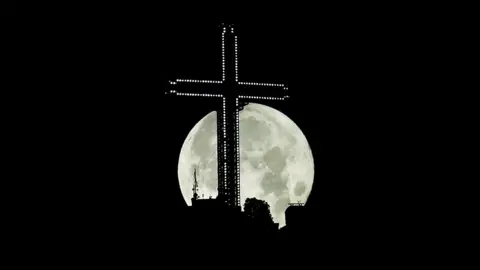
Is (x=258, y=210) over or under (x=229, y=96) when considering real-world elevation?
under

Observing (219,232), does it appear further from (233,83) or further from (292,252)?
(233,83)

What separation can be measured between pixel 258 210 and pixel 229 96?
15.5ft

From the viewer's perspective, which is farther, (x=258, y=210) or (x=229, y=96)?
(x=258, y=210)

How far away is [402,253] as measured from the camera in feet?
83.7

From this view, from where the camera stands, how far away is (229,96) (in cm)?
2527

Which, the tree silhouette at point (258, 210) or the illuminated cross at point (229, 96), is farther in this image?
the tree silhouette at point (258, 210)

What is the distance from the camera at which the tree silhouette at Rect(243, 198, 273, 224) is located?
90.7 ft

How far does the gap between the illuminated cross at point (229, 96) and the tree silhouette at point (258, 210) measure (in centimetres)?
277

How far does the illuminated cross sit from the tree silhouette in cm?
277

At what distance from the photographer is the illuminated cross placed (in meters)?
24.7

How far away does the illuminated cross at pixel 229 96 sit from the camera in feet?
81.1

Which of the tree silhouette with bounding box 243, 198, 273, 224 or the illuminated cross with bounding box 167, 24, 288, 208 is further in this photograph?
the tree silhouette with bounding box 243, 198, 273, 224

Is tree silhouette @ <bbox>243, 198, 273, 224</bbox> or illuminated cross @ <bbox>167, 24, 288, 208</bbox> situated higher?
illuminated cross @ <bbox>167, 24, 288, 208</bbox>

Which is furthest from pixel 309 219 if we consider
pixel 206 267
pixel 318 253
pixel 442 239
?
pixel 206 267
